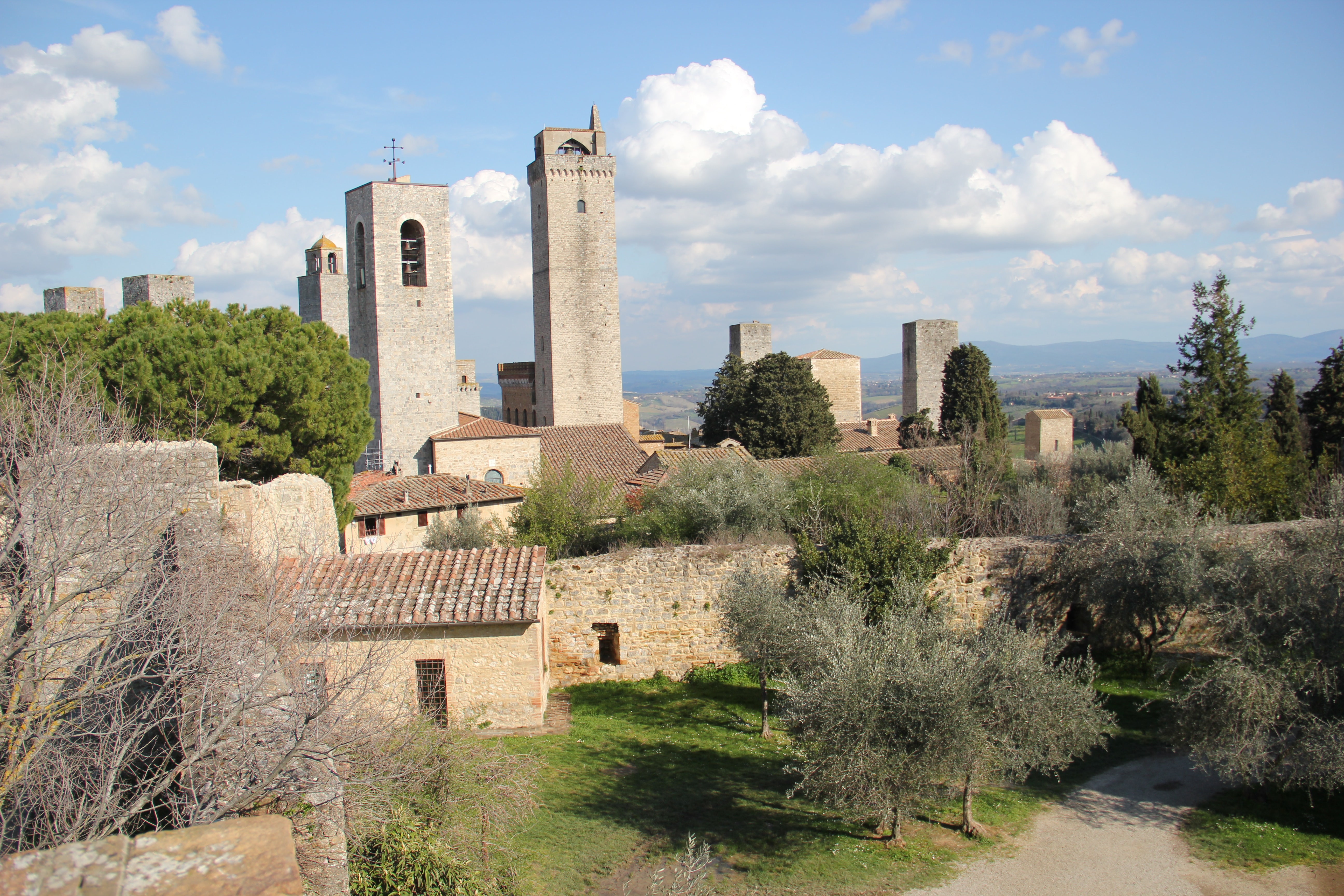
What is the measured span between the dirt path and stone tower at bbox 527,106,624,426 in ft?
104

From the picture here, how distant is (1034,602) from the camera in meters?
15.0

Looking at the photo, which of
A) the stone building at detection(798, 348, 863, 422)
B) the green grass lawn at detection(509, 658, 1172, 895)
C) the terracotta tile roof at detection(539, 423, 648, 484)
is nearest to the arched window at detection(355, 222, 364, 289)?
the terracotta tile roof at detection(539, 423, 648, 484)

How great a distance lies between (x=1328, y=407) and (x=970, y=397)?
12.1m

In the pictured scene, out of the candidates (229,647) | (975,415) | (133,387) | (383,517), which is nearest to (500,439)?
(383,517)

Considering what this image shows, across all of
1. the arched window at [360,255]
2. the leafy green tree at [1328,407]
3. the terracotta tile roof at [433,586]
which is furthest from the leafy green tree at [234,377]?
the leafy green tree at [1328,407]

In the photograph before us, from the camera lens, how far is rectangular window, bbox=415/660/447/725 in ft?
38.0

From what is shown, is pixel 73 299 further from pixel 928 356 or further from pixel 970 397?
pixel 928 356

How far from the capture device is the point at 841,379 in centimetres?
5409

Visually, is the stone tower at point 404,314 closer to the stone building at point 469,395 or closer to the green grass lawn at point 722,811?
the stone building at point 469,395

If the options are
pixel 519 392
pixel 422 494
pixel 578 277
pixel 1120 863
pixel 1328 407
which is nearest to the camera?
pixel 1120 863

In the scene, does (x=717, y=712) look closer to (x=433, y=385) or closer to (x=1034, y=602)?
(x=1034, y=602)

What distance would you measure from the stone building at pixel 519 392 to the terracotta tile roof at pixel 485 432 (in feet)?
45.7

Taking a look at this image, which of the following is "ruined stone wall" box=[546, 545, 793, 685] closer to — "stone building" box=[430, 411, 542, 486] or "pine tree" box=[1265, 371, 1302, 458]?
"stone building" box=[430, 411, 542, 486]

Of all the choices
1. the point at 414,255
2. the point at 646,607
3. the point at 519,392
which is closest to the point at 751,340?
the point at 519,392
